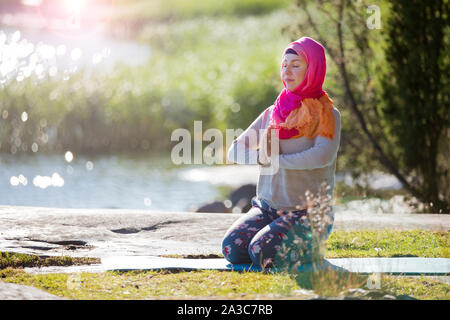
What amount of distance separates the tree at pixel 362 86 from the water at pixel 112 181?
2782 mm

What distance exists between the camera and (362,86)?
9.70 m

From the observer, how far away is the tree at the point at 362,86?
28.2 feet

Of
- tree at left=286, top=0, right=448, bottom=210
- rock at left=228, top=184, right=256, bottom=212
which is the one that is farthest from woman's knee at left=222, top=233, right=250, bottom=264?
rock at left=228, top=184, right=256, bottom=212

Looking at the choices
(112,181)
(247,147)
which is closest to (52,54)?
(112,181)

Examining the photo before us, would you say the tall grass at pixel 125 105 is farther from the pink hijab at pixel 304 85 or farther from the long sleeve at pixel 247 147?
the pink hijab at pixel 304 85

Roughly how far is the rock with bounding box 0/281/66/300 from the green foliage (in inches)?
211

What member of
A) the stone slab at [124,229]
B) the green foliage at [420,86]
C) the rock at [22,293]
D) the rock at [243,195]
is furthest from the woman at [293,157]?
the rock at [243,195]

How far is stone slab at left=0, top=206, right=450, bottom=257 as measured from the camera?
5543 mm

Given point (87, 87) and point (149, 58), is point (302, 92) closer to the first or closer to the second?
point (87, 87)

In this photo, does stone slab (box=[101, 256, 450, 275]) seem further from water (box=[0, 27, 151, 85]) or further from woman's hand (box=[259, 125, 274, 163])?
water (box=[0, 27, 151, 85])

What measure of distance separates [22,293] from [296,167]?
201 centimetres

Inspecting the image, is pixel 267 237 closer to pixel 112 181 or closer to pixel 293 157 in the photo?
pixel 293 157

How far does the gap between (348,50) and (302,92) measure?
476cm

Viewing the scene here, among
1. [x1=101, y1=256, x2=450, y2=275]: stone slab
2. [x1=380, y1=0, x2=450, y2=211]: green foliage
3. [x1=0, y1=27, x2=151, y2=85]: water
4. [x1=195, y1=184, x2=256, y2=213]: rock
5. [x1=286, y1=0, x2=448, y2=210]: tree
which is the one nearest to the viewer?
[x1=101, y1=256, x2=450, y2=275]: stone slab
